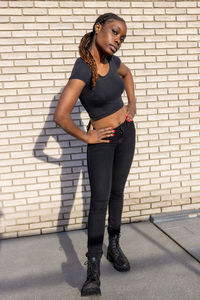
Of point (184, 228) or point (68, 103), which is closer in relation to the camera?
point (68, 103)

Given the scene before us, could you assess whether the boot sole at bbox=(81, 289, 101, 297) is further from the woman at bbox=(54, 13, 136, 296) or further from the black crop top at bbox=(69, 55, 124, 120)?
the black crop top at bbox=(69, 55, 124, 120)

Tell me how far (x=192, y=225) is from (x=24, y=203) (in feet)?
6.65

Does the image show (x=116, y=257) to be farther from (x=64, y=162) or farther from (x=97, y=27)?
(x=97, y=27)

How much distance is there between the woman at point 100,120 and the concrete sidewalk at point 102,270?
16cm

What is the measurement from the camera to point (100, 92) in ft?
7.07

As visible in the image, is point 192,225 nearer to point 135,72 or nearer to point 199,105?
point 199,105

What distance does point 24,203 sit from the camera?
3449 millimetres

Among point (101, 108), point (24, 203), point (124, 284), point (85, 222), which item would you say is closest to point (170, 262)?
point (124, 284)

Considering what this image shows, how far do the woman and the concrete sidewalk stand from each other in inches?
6.4

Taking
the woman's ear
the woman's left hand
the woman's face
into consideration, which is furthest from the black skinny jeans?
the woman's ear

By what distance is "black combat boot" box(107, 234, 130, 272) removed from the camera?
2521 millimetres

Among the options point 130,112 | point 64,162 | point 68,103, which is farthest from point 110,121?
point 64,162

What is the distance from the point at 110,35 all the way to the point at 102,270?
6.39 feet

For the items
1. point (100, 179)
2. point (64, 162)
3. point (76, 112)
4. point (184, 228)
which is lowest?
point (184, 228)
